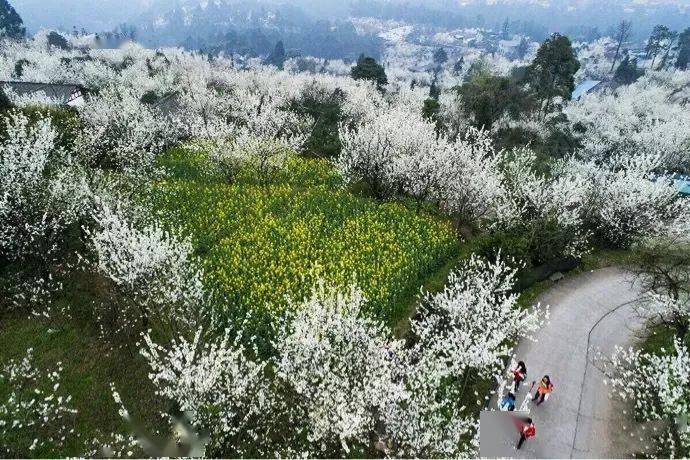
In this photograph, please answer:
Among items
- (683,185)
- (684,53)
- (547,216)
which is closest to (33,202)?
(547,216)

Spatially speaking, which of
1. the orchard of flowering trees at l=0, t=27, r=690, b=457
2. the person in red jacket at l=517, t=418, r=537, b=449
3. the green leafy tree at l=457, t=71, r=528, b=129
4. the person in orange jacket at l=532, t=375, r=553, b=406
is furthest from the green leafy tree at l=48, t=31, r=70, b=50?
the person in red jacket at l=517, t=418, r=537, b=449

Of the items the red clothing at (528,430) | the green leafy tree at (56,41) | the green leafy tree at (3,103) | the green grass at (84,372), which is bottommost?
the green leafy tree at (56,41)

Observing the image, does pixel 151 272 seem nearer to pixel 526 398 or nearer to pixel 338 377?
pixel 338 377

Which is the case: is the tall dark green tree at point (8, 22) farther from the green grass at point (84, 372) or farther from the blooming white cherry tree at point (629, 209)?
the blooming white cherry tree at point (629, 209)

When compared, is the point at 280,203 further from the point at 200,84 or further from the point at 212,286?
the point at 200,84

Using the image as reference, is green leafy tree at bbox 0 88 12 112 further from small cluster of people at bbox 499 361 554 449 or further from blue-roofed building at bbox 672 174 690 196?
blue-roofed building at bbox 672 174 690 196

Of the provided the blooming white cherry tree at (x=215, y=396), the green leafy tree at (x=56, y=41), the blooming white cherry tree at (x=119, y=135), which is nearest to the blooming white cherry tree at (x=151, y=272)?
the blooming white cherry tree at (x=215, y=396)
